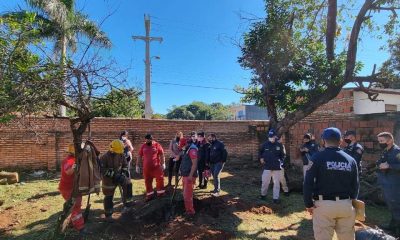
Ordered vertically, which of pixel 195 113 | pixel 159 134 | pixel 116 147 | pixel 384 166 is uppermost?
pixel 195 113

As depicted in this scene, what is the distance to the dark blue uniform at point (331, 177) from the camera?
4629 millimetres

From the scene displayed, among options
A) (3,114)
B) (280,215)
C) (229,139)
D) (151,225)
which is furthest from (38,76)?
(229,139)

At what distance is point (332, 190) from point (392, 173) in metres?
2.95

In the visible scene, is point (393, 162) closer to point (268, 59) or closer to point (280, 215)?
point (280, 215)

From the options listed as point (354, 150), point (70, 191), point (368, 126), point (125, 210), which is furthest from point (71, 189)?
point (368, 126)

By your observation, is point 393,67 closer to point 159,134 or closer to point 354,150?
point 354,150

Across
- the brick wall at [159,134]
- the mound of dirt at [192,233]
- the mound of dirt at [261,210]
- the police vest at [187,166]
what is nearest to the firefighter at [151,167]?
the police vest at [187,166]

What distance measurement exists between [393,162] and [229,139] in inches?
393

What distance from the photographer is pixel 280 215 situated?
8.34 meters

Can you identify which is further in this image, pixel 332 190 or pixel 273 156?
pixel 273 156

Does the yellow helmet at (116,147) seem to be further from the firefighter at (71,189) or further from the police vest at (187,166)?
the police vest at (187,166)

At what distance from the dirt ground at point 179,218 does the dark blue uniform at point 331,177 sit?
253 cm

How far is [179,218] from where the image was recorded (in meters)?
7.68

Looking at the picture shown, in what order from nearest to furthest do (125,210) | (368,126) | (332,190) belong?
1. (332,190)
2. (125,210)
3. (368,126)
